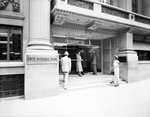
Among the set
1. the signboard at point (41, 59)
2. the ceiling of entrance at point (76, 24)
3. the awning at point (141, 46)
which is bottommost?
the signboard at point (41, 59)

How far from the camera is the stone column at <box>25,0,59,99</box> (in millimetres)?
5197

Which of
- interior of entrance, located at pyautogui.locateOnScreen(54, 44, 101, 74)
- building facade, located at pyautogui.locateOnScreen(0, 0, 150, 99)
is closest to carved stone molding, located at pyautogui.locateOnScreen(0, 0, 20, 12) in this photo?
building facade, located at pyautogui.locateOnScreen(0, 0, 150, 99)

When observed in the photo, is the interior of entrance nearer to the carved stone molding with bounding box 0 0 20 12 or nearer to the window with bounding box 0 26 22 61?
the window with bounding box 0 26 22 61

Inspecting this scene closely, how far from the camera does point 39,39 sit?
5777 mm

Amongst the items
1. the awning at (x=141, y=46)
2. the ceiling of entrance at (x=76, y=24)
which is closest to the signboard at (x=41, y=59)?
the ceiling of entrance at (x=76, y=24)

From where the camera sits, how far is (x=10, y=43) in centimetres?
596

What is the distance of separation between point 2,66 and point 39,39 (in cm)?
213

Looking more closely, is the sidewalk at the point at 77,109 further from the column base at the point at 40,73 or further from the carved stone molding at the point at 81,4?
the carved stone molding at the point at 81,4

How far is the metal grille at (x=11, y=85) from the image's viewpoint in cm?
514

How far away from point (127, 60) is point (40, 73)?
23.0ft

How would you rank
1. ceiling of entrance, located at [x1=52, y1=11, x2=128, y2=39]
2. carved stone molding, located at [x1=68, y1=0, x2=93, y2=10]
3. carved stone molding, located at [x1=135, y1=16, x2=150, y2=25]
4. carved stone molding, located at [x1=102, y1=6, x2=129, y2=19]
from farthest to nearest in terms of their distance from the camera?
carved stone molding, located at [x1=135, y1=16, x2=150, y2=25], carved stone molding, located at [x1=102, y1=6, x2=129, y2=19], carved stone molding, located at [x1=68, y1=0, x2=93, y2=10], ceiling of entrance, located at [x1=52, y1=11, x2=128, y2=39]

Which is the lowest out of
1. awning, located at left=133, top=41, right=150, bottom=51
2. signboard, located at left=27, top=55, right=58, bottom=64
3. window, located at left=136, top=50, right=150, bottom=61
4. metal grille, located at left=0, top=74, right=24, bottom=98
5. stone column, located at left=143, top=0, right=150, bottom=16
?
metal grille, located at left=0, top=74, right=24, bottom=98

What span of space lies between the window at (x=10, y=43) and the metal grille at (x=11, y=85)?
1130 mm

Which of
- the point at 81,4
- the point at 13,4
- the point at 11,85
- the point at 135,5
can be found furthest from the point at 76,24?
the point at 135,5
